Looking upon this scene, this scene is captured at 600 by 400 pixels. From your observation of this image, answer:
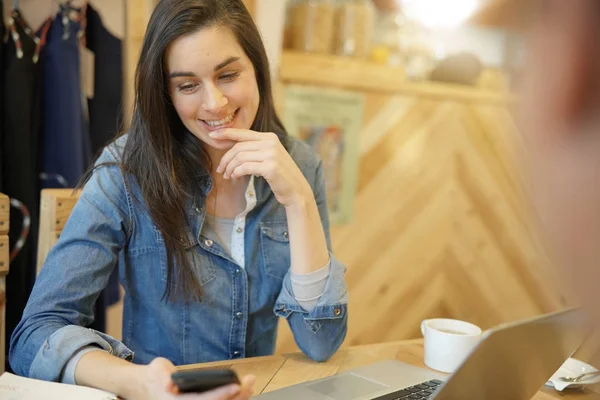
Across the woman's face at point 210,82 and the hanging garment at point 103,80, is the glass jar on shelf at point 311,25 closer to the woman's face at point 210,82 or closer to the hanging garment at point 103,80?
the hanging garment at point 103,80

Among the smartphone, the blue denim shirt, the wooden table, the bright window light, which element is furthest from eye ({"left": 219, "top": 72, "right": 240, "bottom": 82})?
the bright window light

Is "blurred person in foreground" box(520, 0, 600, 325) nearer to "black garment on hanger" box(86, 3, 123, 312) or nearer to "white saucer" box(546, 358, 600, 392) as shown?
"white saucer" box(546, 358, 600, 392)

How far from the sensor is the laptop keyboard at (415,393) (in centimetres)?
90

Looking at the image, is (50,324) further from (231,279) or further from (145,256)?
(231,279)

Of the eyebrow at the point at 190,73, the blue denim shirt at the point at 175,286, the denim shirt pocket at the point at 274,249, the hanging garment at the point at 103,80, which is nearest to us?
the blue denim shirt at the point at 175,286

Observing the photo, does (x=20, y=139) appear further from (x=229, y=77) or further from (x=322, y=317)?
(x=322, y=317)

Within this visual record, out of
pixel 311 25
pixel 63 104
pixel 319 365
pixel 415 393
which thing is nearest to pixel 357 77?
pixel 311 25

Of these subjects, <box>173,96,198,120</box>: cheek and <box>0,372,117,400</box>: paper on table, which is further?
<box>173,96,198,120</box>: cheek

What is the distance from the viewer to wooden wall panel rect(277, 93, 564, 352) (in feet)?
9.39

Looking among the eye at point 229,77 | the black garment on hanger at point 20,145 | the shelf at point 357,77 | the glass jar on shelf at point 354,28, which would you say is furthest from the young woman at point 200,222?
the glass jar on shelf at point 354,28

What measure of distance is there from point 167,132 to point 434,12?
2018mm

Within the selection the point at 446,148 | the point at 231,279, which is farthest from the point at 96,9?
the point at 446,148

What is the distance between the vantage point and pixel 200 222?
1.20 meters

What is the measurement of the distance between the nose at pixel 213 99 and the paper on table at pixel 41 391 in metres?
→ 0.54
